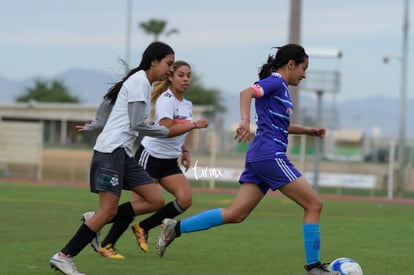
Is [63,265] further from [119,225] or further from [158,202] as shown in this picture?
[119,225]

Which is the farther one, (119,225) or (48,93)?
(48,93)

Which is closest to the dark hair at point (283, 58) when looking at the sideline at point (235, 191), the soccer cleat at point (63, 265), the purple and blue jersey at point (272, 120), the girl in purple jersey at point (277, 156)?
the girl in purple jersey at point (277, 156)

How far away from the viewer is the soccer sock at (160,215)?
11328 millimetres

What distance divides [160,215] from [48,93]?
8564 centimetres

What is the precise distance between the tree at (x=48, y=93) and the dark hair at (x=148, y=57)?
85758 mm

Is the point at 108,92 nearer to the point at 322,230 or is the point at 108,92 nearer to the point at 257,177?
the point at 257,177

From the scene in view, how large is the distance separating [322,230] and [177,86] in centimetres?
504

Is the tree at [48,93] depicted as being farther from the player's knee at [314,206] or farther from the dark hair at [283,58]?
the player's knee at [314,206]

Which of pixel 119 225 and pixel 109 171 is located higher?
pixel 109 171

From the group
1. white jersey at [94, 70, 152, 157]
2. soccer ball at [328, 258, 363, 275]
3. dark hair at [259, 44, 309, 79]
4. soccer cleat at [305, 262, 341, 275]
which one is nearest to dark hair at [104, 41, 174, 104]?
white jersey at [94, 70, 152, 157]

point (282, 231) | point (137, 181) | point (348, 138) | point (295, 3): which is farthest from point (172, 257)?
point (348, 138)

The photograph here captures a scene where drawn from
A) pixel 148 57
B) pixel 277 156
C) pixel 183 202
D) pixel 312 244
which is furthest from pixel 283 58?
pixel 183 202

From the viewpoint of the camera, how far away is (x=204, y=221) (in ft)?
32.6

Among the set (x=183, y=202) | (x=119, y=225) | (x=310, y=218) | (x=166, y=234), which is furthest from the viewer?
(x=183, y=202)
